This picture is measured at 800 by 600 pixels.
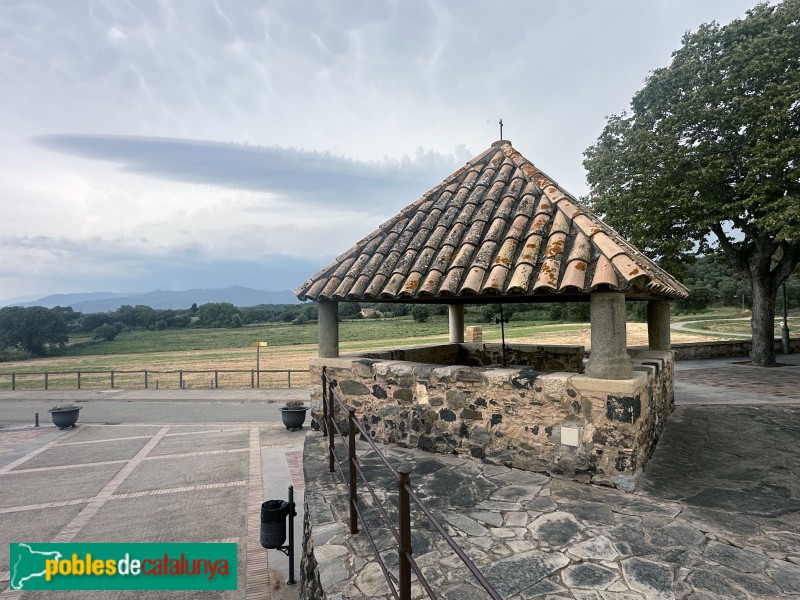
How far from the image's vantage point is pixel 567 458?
4.43m

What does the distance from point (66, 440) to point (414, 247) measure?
1244cm

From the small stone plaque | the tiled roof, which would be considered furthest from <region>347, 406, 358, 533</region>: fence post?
the small stone plaque

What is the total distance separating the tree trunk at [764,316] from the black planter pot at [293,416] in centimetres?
1477

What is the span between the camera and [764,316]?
14234 mm

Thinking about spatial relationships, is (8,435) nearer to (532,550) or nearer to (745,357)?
(532,550)

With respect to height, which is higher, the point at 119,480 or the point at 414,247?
the point at 414,247

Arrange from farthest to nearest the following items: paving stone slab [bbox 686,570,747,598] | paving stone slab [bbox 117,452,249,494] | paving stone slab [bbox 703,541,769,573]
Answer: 1. paving stone slab [bbox 117,452,249,494]
2. paving stone slab [bbox 703,541,769,573]
3. paving stone slab [bbox 686,570,747,598]

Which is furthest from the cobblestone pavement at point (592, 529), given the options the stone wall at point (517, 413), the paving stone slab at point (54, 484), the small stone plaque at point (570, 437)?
the paving stone slab at point (54, 484)

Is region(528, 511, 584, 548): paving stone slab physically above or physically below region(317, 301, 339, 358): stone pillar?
below

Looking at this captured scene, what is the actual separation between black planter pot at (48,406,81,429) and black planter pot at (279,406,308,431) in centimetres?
680

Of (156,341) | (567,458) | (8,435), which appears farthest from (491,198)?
(156,341)

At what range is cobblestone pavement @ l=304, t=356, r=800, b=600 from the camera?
2.77m

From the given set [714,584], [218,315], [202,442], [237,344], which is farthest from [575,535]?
[218,315]

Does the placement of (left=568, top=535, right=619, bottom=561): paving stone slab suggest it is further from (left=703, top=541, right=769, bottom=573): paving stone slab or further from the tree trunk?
the tree trunk
